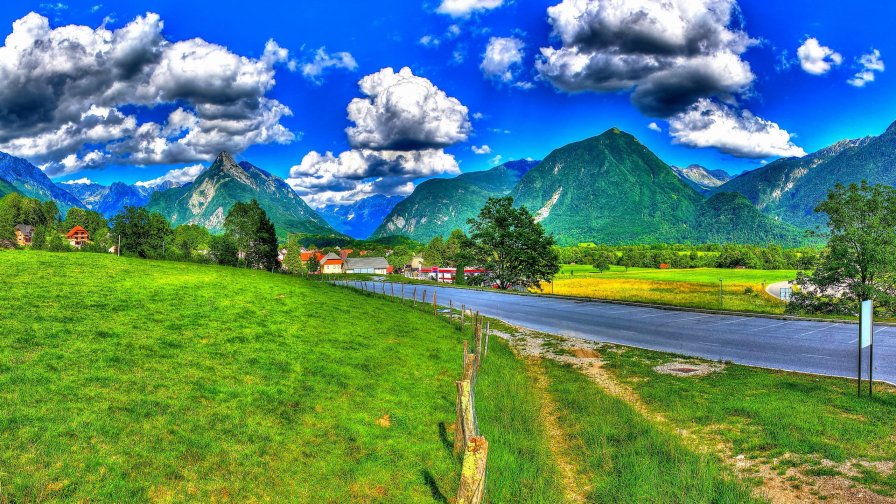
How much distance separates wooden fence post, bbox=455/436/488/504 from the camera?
21.7ft

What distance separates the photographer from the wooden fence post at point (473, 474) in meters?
6.61

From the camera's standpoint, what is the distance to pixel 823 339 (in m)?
24.9

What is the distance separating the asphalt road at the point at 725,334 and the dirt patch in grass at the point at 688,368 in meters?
1.87

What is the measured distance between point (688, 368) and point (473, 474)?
49.7 ft

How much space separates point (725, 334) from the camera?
27.5 meters

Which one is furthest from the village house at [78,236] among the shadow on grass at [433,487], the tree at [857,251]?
the tree at [857,251]

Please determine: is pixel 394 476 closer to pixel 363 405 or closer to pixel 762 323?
pixel 363 405

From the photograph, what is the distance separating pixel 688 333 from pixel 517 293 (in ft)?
114

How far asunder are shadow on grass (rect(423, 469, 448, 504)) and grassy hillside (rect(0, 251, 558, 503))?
0.04m

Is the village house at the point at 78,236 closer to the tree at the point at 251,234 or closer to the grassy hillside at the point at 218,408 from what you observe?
the tree at the point at 251,234

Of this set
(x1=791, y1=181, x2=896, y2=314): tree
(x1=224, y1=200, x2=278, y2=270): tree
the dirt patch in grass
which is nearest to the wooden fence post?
the dirt patch in grass

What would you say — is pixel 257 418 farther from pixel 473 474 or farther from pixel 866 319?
pixel 866 319

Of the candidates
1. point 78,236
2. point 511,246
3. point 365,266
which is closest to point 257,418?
point 511,246

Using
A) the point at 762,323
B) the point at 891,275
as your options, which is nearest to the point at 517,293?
the point at 762,323
